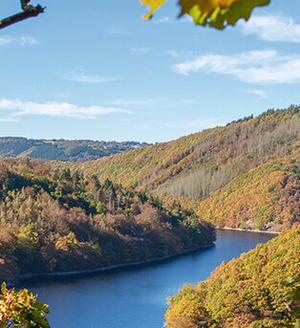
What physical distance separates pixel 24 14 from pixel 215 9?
1.48 metres

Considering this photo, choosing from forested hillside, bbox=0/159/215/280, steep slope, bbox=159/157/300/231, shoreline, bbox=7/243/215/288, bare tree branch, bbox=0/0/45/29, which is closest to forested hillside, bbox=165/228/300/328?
bare tree branch, bbox=0/0/45/29

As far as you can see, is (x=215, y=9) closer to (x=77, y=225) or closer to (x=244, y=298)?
(x=244, y=298)

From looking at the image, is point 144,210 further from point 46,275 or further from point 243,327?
point 243,327

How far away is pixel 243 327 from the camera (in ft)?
110

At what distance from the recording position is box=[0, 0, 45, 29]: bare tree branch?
254 centimetres

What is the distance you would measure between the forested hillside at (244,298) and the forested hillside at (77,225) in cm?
3381

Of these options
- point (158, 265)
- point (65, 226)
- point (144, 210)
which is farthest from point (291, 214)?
point (65, 226)

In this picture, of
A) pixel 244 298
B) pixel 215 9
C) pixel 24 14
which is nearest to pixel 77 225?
pixel 244 298

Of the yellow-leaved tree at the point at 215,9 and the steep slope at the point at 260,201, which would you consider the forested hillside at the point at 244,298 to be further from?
the steep slope at the point at 260,201

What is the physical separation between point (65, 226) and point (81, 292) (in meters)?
23.1

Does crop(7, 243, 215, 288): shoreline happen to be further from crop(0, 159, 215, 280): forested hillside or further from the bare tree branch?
the bare tree branch

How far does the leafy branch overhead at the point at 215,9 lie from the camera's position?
1.48 m

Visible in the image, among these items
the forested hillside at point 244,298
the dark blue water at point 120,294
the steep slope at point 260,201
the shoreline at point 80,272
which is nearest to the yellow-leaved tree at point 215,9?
the forested hillside at point 244,298

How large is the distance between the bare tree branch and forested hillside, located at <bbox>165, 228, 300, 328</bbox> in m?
31.9
